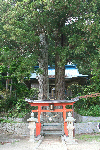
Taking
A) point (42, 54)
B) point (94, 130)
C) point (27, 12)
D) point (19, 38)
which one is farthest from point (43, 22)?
point (94, 130)

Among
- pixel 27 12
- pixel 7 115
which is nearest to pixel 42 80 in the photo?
pixel 7 115

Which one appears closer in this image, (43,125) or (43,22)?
(43,22)

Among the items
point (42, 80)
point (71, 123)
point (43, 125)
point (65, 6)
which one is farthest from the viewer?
point (42, 80)

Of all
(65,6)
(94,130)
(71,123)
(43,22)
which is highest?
(65,6)

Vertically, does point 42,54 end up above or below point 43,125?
above

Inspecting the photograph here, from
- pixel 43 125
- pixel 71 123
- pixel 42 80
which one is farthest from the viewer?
pixel 42 80

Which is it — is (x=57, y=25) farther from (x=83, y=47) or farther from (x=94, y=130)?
(x=94, y=130)

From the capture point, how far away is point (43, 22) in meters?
9.04

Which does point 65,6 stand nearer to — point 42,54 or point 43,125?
point 42,54

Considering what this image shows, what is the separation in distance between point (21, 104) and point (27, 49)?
4.56m

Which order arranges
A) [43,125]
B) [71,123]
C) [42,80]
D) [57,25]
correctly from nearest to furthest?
1. [71,123]
2. [43,125]
3. [57,25]
4. [42,80]

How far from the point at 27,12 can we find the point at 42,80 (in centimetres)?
473

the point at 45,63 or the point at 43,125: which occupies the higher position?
the point at 45,63

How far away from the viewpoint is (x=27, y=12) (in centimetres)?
898
